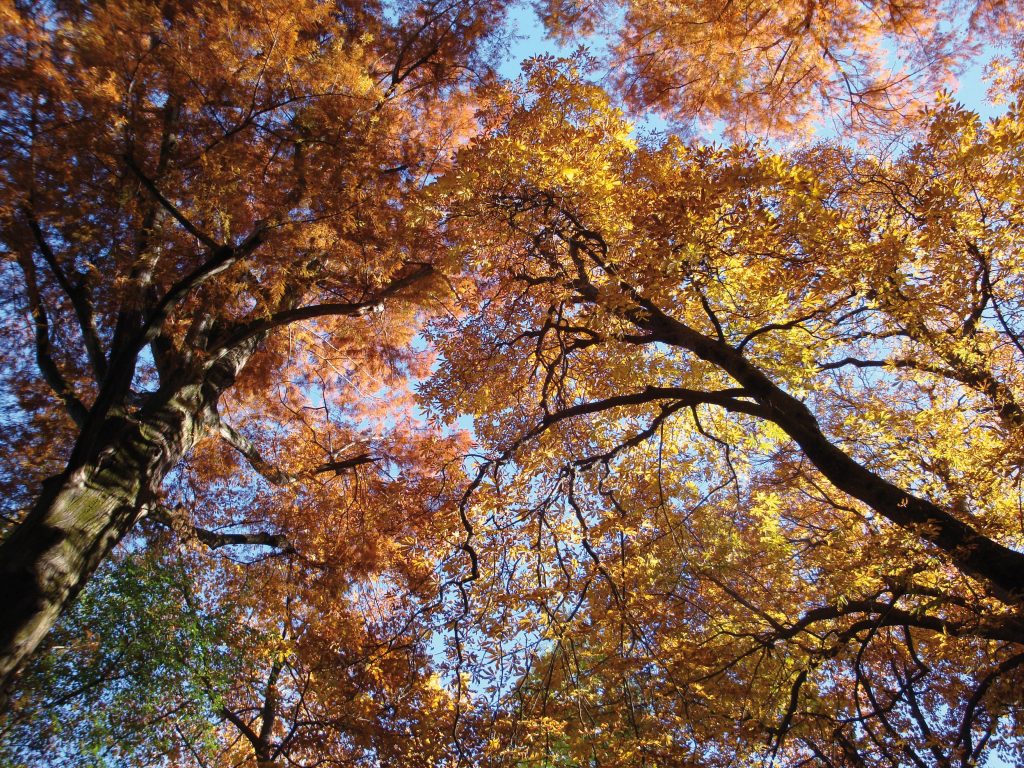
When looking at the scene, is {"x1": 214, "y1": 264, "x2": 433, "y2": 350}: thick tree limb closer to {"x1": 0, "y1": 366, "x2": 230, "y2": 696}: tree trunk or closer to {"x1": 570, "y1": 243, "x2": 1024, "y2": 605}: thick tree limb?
{"x1": 0, "y1": 366, "x2": 230, "y2": 696}: tree trunk

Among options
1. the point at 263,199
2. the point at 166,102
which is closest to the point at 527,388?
the point at 263,199

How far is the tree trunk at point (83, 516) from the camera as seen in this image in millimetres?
3824

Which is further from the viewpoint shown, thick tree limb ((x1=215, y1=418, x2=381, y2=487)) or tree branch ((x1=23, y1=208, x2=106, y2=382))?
thick tree limb ((x1=215, y1=418, x2=381, y2=487))

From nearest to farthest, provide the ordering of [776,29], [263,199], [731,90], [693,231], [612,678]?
[693,231] → [612,678] → [263,199] → [776,29] → [731,90]

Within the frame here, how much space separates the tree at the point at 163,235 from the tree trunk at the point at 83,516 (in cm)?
1

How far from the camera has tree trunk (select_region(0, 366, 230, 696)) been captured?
3.82 m

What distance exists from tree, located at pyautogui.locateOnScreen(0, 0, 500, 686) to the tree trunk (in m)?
0.01

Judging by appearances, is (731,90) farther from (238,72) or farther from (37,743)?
(37,743)

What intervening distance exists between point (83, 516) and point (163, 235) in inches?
107

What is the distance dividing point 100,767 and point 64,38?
559 centimetres

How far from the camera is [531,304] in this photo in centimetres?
598

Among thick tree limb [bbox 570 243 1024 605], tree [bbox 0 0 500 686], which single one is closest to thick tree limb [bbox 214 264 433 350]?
tree [bbox 0 0 500 686]

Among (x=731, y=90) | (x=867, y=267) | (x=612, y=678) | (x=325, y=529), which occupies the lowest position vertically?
(x=612, y=678)

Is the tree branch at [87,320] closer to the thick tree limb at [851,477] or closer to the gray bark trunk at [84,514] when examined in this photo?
the gray bark trunk at [84,514]
